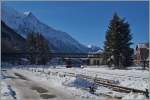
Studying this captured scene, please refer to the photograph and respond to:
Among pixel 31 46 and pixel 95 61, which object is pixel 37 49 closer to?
pixel 31 46

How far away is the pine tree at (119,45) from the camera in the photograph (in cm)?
6512

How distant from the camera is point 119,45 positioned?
65.6 m

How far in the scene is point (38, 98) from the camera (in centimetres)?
2097

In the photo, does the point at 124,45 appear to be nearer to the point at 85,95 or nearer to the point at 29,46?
the point at 85,95

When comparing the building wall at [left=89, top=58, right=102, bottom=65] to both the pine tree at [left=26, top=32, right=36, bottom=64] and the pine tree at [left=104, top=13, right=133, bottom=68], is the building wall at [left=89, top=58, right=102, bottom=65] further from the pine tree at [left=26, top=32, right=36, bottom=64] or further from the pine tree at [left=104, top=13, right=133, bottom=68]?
the pine tree at [left=104, top=13, right=133, bottom=68]

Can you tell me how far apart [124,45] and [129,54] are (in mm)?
2147

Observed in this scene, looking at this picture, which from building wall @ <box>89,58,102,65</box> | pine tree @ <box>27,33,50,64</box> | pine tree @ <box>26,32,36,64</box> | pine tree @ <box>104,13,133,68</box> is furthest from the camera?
pine tree @ <box>26,32,36,64</box>

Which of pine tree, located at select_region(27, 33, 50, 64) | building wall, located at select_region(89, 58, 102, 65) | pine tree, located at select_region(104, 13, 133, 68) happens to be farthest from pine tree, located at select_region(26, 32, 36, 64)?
pine tree, located at select_region(104, 13, 133, 68)

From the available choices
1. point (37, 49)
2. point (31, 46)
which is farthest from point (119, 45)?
point (31, 46)

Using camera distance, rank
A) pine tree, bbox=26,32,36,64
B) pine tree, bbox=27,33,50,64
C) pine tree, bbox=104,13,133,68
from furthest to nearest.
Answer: pine tree, bbox=26,32,36,64, pine tree, bbox=27,33,50,64, pine tree, bbox=104,13,133,68

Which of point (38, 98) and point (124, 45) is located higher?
point (124, 45)

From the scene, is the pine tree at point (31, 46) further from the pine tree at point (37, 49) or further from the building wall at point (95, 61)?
the building wall at point (95, 61)

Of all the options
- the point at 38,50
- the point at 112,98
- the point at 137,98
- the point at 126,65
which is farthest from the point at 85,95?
the point at 38,50

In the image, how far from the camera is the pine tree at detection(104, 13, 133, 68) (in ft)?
214
